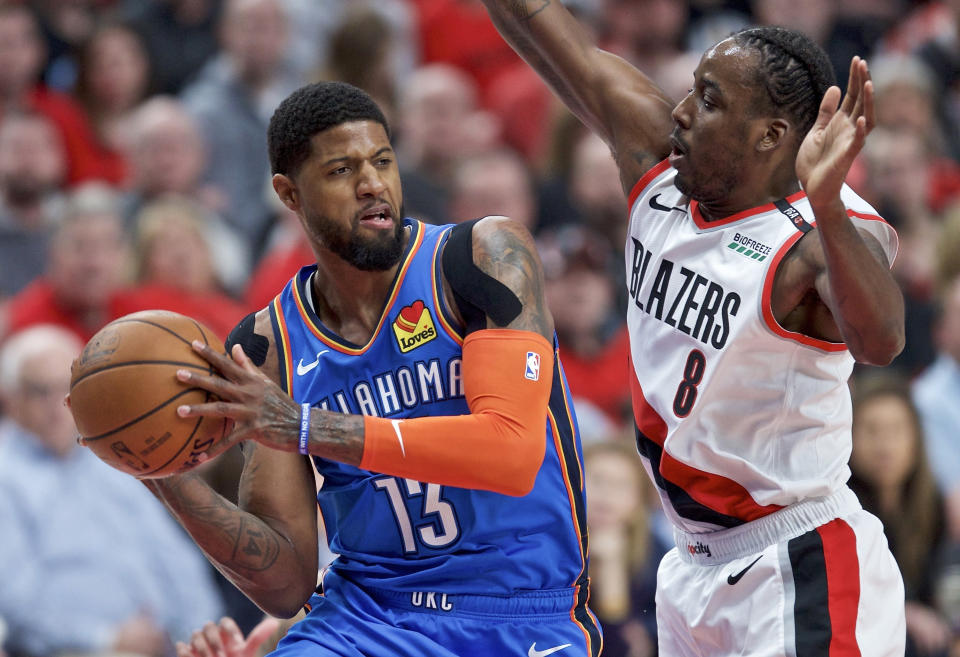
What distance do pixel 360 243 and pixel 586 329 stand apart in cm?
426

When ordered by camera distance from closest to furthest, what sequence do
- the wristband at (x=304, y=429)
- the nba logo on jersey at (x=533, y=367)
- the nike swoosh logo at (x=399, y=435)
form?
1. the wristband at (x=304, y=429)
2. the nike swoosh logo at (x=399, y=435)
3. the nba logo on jersey at (x=533, y=367)

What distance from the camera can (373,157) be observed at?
4125 millimetres

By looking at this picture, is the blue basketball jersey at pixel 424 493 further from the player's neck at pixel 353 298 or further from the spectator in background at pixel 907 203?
the spectator in background at pixel 907 203

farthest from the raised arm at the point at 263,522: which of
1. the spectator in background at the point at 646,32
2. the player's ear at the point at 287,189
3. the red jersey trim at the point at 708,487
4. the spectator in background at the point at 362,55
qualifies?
the spectator in background at the point at 646,32

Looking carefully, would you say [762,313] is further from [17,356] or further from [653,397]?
[17,356]

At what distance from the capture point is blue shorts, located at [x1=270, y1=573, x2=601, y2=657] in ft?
13.5

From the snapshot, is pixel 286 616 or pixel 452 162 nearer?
pixel 286 616

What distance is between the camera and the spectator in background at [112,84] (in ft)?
31.0

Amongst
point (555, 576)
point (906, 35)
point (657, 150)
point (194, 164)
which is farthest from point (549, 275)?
point (906, 35)

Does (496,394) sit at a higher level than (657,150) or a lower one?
lower

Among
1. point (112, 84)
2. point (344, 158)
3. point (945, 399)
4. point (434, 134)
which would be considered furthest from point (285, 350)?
point (112, 84)

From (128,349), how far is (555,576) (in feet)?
4.90

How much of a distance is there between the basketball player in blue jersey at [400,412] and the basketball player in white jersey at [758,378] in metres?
0.39

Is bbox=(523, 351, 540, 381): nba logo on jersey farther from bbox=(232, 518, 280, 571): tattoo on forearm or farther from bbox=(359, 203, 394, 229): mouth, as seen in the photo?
bbox=(232, 518, 280, 571): tattoo on forearm
